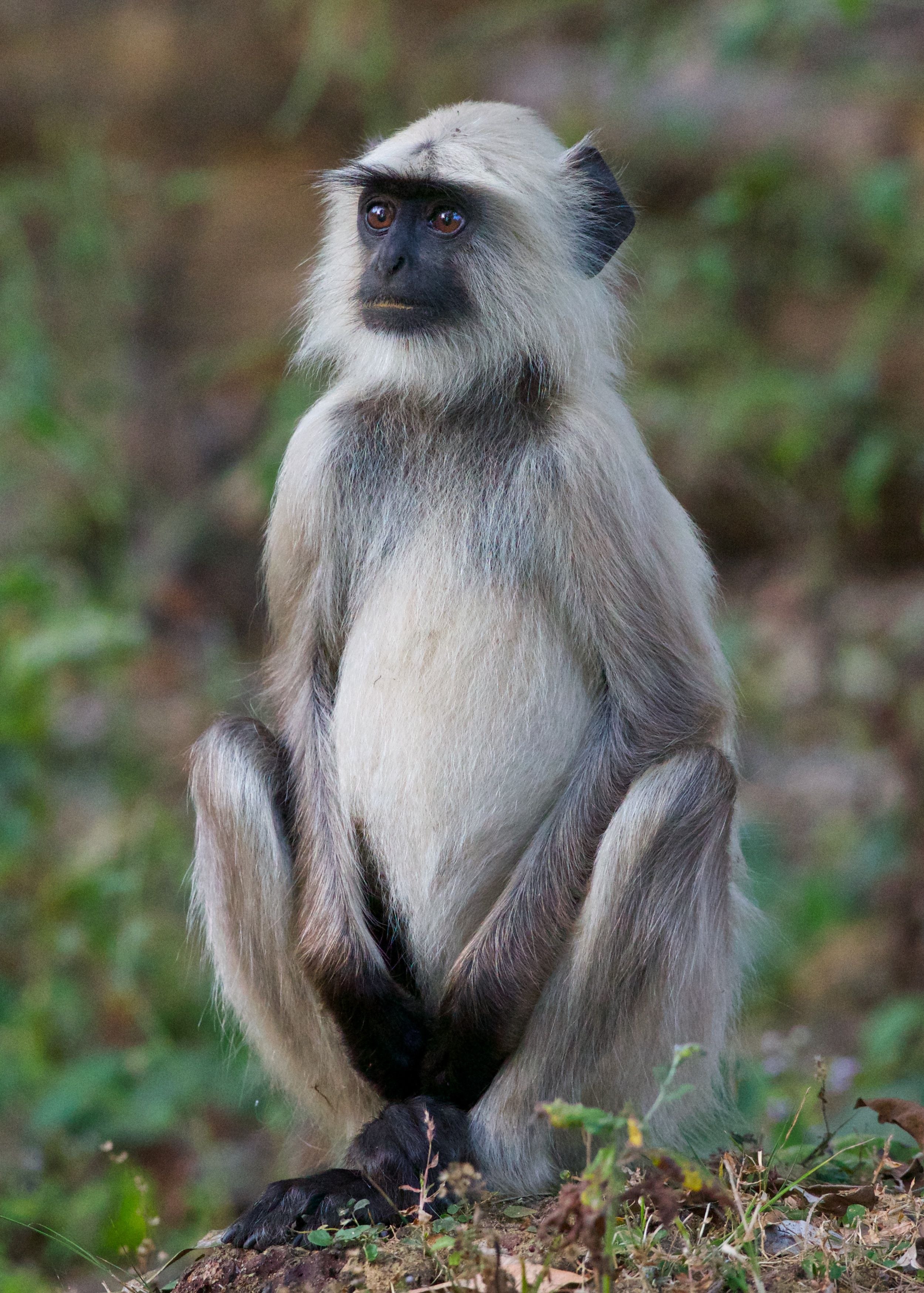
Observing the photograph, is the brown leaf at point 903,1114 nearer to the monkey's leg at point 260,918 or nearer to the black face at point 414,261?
the monkey's leg at point 260,918

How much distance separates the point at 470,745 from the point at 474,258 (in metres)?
1.23

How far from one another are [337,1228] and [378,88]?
7.18 meters

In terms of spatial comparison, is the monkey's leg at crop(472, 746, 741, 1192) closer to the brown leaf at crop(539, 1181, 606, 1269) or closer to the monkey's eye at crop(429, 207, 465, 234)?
the brown leaf at crop(539, 1181, 606, 1269)

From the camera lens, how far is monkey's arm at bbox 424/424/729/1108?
329 centimetres

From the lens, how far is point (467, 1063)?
3330 mm

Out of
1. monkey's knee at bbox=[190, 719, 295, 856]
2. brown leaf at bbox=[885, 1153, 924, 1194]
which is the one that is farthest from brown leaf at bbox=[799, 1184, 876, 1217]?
monkey's knee at bbox=[190, 719, 295, 856]

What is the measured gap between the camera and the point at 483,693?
3.38 metres

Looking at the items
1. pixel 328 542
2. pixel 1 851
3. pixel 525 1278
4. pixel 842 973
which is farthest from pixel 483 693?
pixel 842 973

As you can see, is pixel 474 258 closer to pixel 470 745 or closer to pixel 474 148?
pixel 474 148

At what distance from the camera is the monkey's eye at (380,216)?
12.2ft

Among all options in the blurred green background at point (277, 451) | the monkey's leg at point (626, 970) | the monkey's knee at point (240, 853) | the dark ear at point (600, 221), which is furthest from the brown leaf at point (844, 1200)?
the dark ear at point (600, 221)

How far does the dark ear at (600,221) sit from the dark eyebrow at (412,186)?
35 centimetres

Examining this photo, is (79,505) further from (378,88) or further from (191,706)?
(378,88)

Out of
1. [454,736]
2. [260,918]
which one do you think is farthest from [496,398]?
[260,918]
